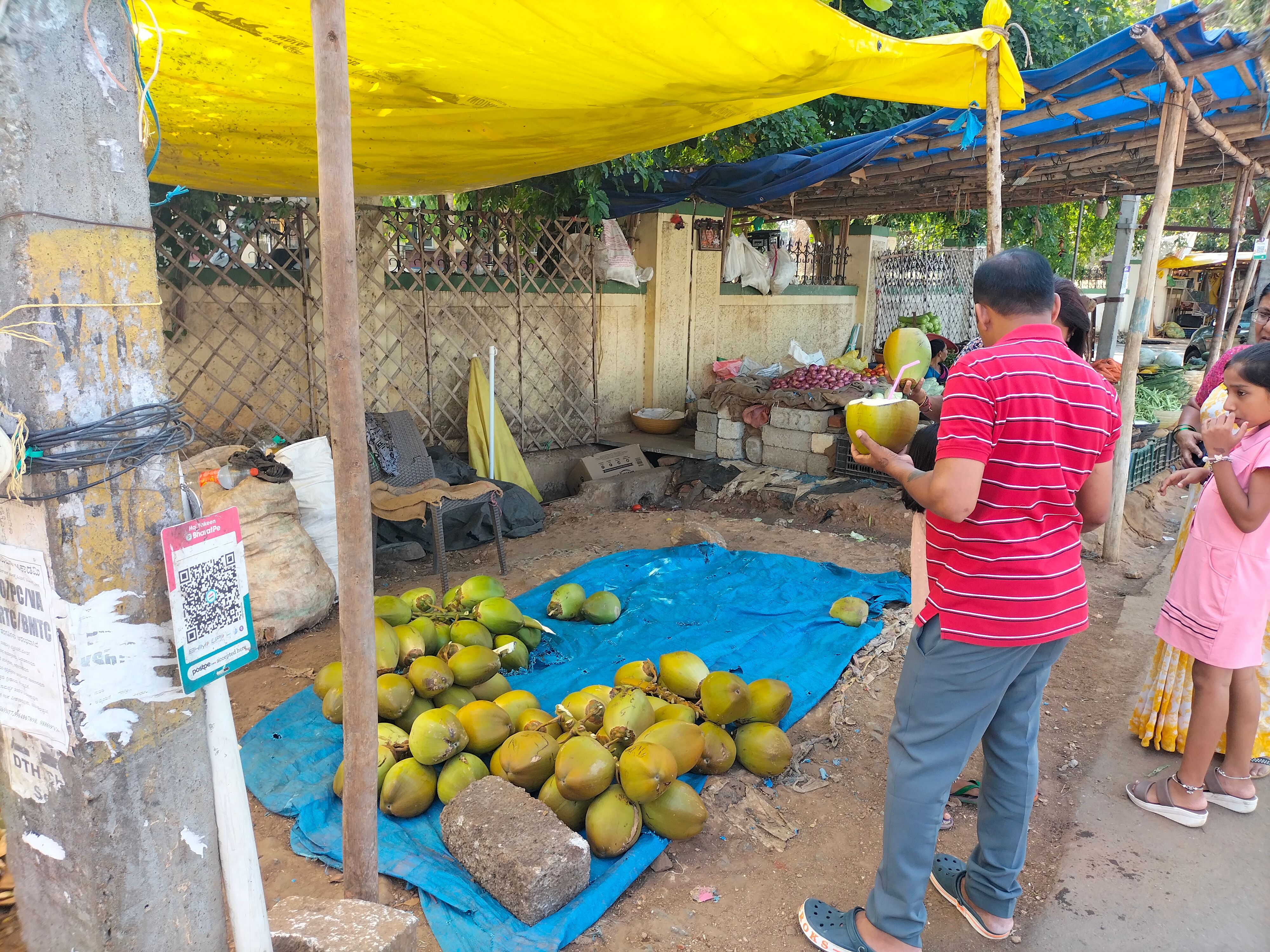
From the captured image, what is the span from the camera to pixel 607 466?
6.71m

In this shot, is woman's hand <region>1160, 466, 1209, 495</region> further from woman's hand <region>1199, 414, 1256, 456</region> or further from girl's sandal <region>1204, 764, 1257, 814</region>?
girl's sandal <region>1204, 764, 1257, 814</region>

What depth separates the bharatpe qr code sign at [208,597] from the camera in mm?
1152

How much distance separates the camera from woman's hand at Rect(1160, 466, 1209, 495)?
2.52 m

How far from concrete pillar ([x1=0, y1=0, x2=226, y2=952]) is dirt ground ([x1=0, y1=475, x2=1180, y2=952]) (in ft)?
2.38

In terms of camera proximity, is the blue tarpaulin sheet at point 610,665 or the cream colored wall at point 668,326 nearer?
the blue tarpaulin sheet at point 610,665

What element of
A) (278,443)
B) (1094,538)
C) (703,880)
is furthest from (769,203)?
(703,880)

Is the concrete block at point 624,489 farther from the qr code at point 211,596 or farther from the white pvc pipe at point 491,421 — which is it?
the qr code at point 211,596

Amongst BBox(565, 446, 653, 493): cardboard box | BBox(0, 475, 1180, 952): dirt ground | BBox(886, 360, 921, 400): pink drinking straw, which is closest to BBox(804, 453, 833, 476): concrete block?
BBox(565, 446, 653, 493): cardboard box

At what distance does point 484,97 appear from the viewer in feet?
9.16

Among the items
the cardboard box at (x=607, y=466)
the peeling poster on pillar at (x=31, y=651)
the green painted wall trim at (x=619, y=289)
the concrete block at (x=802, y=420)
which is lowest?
the cardboard box at (x=607, y=466)

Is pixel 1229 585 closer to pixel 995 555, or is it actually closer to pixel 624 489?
pixel 995 555

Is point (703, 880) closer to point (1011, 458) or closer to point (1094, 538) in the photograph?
point (1011, 458)

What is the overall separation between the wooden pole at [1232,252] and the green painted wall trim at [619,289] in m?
4.78

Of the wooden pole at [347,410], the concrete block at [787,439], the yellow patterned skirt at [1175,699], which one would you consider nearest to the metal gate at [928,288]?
the concrete block at [787,439]
